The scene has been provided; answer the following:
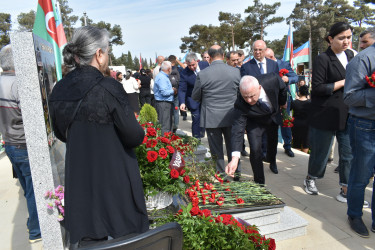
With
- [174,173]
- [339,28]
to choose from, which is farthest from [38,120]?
[339,28]

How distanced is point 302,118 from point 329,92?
2.65 metres

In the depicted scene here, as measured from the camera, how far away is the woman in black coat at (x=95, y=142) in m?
1.49

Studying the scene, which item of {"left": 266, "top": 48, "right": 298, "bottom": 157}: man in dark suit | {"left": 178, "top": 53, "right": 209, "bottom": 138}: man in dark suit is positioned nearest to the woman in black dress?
{"left": 266, "top": 48, "right": 298, "bottom": 157}: man in dark suit

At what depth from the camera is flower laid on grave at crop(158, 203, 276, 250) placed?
1893 millimetres

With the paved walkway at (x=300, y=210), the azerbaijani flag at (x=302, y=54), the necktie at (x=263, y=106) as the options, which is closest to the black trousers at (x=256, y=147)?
the necktie at (x=263, y=106)

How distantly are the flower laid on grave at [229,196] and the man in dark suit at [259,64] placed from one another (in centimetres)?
195

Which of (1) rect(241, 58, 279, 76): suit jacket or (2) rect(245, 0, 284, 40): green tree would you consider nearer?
(1) rect(241, 58, 279, 76): suit jacket

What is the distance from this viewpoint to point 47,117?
226 centimetres

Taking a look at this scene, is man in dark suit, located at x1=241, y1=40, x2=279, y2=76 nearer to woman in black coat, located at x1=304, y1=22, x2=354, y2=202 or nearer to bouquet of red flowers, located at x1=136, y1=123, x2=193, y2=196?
woman in black coat, located at x1=304, y1=22, x2=354, y2=202

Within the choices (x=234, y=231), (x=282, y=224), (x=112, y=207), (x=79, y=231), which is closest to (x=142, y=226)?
(x=112, y=207)

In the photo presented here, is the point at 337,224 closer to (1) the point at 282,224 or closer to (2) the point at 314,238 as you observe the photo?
(2) the point at 314,238

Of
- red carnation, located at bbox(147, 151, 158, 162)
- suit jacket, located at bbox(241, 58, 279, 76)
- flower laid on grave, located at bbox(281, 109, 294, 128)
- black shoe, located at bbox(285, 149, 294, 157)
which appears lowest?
black shoe, located at bbox(285, 149, 294, 157)

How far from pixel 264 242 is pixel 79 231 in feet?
3.99

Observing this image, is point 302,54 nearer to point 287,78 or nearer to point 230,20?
point 287,78
